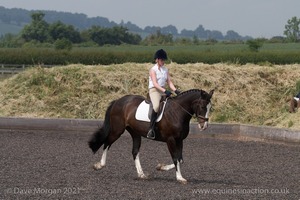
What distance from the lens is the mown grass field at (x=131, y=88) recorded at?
69.1 ft

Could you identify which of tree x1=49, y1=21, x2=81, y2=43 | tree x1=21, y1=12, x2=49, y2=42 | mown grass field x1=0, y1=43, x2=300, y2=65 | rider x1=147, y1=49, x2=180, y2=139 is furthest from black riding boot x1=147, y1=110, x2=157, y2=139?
tree x1=21, y1=12, x2=49, y2=42

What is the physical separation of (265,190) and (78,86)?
13.5 m

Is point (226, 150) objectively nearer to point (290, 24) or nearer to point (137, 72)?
point (137, 72)

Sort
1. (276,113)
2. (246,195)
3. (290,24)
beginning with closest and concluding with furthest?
(246,195)
(276,113)
(290,24)

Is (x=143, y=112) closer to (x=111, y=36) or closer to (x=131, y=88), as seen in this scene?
(x=131, y=88)

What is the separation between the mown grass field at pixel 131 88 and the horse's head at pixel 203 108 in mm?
9645

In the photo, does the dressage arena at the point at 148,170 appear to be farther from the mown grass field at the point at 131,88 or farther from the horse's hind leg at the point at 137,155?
the mown grass field at the point at 131,88

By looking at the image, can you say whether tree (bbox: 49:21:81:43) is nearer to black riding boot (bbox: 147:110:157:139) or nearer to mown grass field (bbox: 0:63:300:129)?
mown grass field (bbox: 0:63:300:129)

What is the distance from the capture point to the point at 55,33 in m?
100

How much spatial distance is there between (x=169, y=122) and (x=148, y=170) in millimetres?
1488

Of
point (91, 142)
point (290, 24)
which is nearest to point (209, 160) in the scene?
point (91, 142)

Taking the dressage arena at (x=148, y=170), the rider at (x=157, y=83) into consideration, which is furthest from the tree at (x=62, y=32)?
the rider at (x=157, y=83)

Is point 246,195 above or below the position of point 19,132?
above

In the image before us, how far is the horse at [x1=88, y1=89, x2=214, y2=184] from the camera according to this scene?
10633 mm
